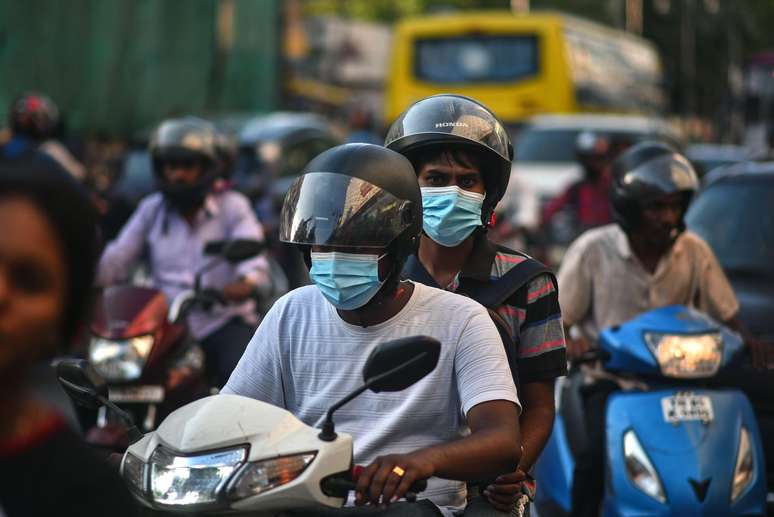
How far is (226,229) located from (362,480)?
4542 millimetres

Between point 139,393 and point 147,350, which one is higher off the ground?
point 147,350

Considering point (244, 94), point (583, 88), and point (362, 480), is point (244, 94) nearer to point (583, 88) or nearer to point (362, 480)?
point (583, 88)

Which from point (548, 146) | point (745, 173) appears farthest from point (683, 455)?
point (548, 146)

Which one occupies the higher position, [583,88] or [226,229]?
[226,229]

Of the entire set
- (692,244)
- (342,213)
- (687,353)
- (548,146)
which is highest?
(342,213)

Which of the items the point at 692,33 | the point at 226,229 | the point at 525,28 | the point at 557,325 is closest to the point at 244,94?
the point at 525,28

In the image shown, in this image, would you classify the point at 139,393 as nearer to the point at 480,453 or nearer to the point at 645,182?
the point at 645,182

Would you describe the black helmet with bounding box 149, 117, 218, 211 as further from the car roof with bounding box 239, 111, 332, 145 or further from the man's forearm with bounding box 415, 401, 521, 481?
the car roof with bounding box 239, 111, 332, 145

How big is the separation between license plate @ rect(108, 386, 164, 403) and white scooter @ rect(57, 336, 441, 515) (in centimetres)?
347

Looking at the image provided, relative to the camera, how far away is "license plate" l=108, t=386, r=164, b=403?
6.21 m

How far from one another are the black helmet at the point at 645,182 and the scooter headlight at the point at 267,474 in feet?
10.9

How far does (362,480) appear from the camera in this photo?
2.71 m

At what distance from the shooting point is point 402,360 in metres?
2.70

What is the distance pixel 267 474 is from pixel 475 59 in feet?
75.5
